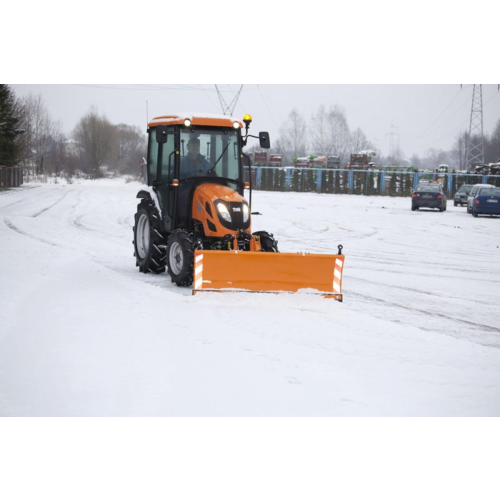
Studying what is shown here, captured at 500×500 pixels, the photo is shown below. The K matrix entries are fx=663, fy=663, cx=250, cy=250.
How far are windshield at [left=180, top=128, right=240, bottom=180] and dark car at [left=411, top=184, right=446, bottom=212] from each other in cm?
2272

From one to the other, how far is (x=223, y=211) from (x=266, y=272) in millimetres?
1248

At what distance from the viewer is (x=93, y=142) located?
70.8 meters

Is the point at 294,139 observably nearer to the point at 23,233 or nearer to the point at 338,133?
the point at 338,133

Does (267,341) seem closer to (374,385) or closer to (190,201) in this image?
(374,385)

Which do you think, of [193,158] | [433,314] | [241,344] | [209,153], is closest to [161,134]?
[193,158]

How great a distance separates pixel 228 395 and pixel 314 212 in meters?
24.8

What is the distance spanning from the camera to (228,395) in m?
5.18

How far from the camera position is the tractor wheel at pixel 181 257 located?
366 inches

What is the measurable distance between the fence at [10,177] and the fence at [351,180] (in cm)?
2216

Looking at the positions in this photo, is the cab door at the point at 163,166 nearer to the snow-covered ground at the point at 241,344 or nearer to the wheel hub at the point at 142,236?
the wheel hub at the point at 142,236

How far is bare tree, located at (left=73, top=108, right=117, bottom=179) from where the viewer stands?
7081 centimetres

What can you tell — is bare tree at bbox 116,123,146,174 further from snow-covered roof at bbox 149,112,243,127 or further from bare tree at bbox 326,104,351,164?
snow-covered roof at bbox 149,112,243,127

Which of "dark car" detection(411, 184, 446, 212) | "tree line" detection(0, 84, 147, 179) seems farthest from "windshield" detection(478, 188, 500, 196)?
"tree line" detection(0, 84, 147, 179)

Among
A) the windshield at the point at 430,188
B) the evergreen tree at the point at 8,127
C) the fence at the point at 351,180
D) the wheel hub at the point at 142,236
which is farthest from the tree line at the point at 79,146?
the wheel hub at the point at 142,236
